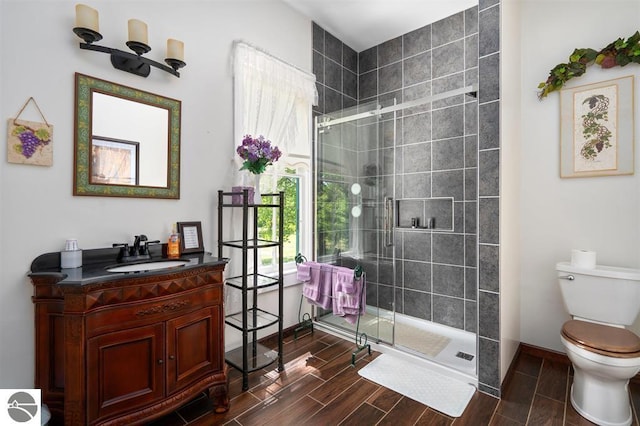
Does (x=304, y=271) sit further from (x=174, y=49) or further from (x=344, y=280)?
(x=174, y=49)

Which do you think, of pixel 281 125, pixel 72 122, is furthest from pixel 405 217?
pixel 72 122

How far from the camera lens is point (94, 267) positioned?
A: 5.41 ft

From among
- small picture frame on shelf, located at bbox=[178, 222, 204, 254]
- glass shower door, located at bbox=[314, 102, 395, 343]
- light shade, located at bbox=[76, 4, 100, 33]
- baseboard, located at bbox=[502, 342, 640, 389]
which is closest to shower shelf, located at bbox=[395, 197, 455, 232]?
glass shower door, located at bbox=[314, 102, 395, 343]

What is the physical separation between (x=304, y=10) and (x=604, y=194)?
120 inches

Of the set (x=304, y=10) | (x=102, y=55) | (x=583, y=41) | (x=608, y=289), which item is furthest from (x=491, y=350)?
(x=304, y=10)

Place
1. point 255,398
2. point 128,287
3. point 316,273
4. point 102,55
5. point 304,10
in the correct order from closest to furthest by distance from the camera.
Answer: point 128,287 < point 102,55 < point 255,398 < point 316,273 < point 304,10

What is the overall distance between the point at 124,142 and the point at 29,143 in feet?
1.44

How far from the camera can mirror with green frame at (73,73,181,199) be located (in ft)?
5.61

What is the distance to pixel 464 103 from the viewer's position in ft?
9.56

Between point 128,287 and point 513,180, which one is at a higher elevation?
point 513,180

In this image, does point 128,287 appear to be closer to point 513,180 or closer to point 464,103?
point 513,180

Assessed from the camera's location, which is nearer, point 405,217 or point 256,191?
point 256,191

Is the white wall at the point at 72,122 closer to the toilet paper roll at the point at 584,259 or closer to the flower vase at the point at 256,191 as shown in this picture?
the flower vase at the point at 256,191

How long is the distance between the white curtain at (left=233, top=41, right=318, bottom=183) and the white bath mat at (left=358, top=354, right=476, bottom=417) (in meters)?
1.97
